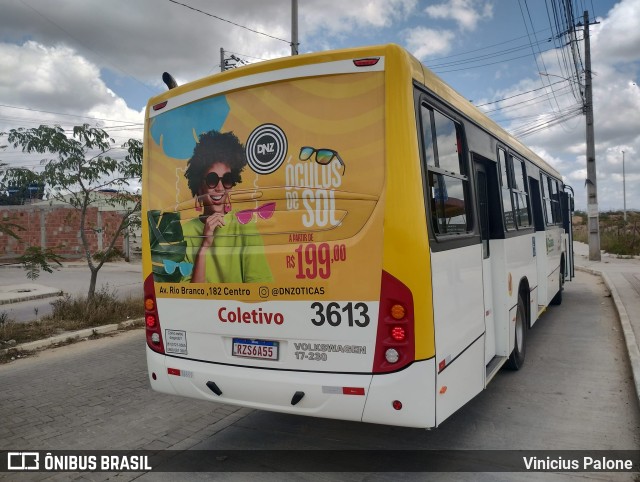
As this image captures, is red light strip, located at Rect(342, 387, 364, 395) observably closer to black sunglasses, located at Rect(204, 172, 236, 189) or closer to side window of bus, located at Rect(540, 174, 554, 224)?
black sunglasses, located at Rect(204, 172, 236, 189)

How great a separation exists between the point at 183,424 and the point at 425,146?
11.7 ft

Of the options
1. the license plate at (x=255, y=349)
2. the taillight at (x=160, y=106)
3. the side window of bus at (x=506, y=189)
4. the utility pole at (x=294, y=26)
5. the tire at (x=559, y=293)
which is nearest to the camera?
the license plate at (x=255, y=349)

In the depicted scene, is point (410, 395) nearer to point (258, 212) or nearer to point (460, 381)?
point (460, 381)

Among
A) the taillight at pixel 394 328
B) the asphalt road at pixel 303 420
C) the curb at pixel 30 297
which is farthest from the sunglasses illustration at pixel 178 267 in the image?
the curb at pixel 30 297

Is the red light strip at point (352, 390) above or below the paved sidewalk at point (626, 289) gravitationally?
above

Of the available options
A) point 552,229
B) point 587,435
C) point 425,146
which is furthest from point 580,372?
point 425,146

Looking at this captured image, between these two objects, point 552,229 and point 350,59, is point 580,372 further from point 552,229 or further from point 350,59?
point 350,59

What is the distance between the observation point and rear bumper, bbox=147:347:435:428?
339 centimetres

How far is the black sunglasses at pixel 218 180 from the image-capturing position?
4055 millimetres

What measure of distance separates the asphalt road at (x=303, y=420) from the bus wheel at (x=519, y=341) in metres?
0.14

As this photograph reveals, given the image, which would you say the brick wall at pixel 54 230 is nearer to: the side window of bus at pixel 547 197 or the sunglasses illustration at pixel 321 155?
the side window of bus at pixel 547 197

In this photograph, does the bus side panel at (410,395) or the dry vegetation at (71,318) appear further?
the dry vegetation at (71,318)

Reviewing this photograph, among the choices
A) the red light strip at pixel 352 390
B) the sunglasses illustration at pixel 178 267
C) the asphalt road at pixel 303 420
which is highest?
the sunglasses illustration at pixel 178 267

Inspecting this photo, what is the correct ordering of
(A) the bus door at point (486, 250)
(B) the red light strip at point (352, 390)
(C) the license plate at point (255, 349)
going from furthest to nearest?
(A) the bus door at point (486, 250) < (C) the license plate at point (255, 349) < (B) the red light strip at point (352, 390)
